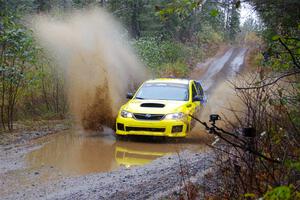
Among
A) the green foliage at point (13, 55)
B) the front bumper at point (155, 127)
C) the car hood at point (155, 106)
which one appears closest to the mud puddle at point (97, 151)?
the front bumper at point (155, 127)

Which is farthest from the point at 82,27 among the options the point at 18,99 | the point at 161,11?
the point at 161,11

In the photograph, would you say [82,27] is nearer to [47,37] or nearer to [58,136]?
[47,37]

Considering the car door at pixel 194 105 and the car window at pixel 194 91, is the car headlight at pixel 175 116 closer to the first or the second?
the car door at pixel 194 105

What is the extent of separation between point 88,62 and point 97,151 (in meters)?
7.22

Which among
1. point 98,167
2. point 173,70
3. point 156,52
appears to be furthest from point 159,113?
point 173,70

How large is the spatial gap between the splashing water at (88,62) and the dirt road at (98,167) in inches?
41.9

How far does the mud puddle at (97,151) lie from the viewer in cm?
1056

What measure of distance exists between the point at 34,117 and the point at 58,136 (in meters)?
3.80

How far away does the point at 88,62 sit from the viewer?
18.7 meters

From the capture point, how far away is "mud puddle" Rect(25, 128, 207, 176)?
34.7ft

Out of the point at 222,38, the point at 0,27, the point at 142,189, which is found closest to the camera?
the point at 142,189

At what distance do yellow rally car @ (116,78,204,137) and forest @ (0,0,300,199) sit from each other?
1473 millimetres

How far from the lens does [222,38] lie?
227 ft

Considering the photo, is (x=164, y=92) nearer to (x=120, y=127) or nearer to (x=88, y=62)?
(x=120, y=127)
